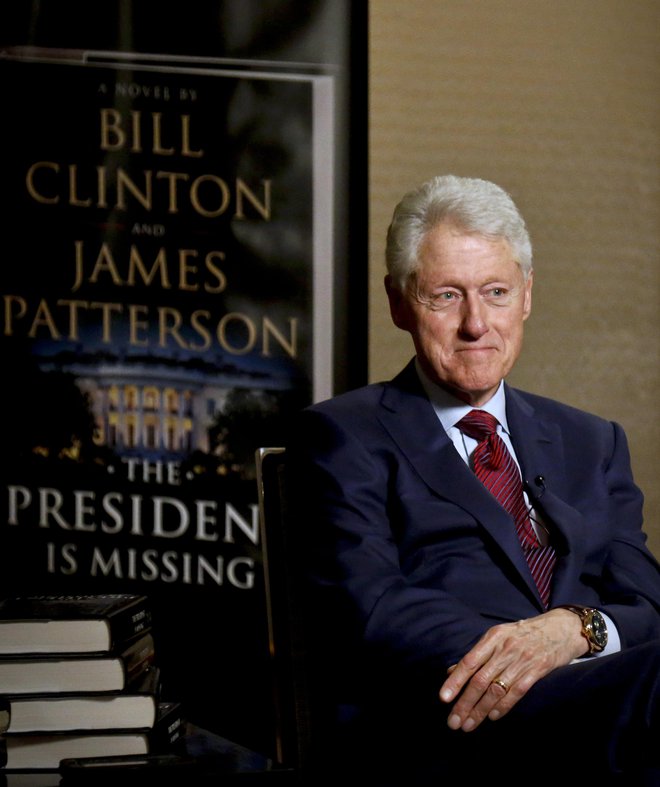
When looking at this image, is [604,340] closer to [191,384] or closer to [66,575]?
[191,384]

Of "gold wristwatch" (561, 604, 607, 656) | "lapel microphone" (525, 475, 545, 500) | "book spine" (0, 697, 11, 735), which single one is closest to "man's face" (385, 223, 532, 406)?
"lapel microphone" (525, 475, 545, 500)

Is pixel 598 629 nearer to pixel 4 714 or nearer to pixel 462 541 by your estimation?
pixel 462 541

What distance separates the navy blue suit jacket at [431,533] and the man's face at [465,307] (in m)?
0.09

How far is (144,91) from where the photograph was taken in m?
2.87

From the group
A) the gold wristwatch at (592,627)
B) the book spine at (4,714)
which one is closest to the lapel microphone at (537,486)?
the gold wristwatch at (592,627)

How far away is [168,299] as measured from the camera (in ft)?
9.43

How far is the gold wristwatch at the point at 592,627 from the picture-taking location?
171 cm

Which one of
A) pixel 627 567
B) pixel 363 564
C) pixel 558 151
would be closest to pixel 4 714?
pixel 363 564

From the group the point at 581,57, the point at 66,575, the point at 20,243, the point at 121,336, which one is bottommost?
the point at 66,575

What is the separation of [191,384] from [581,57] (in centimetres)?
142

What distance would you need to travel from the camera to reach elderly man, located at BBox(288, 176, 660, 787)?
1596mm

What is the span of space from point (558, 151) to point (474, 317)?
1.38m

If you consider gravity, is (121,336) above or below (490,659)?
above

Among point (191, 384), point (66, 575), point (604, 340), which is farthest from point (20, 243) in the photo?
point (604, 340)
